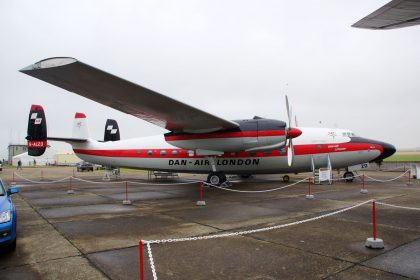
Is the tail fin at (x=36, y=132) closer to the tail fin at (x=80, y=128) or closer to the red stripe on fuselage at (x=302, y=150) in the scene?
the red stripe on fuselage at (x=302, y=150)

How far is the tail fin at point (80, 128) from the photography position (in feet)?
78.6

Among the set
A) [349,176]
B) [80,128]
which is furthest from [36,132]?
[349,176]

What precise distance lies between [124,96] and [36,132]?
25.6 feet

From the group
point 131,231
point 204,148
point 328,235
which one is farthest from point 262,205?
point 204,148

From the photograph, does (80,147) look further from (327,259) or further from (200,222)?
(327,259)

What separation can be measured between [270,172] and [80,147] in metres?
13.5

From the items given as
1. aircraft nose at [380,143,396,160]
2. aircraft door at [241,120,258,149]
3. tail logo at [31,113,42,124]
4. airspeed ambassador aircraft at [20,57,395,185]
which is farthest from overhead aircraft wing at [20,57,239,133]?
aircraft nose at [380,143,396,160]

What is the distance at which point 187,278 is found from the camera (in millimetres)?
4812

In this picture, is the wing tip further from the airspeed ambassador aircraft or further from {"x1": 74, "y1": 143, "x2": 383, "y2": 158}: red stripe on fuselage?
{"x1": 74, "y1": 143, "x2": 383, "y2": 158}: red stripe on fuselage

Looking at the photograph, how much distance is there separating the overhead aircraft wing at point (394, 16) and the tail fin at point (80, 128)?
2151cm

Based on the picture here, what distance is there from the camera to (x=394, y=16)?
19.0 feet

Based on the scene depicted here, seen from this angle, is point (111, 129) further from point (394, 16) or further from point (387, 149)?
A: point (394, 16)

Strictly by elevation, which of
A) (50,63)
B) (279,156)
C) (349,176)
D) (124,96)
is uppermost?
(50,63)

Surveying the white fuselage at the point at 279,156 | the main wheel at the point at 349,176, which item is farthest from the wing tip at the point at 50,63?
the main wheel at the point at 349,176
